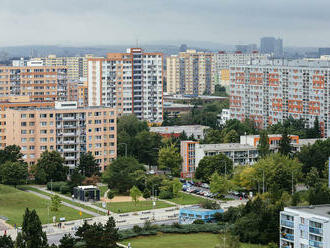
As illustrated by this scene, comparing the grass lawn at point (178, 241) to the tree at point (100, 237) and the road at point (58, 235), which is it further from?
the road at point (58, 235)

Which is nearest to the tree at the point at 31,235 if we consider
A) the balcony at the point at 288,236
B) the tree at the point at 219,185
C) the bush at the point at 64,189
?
the balcony at the point at 288,236

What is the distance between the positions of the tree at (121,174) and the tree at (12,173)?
714 centimetres

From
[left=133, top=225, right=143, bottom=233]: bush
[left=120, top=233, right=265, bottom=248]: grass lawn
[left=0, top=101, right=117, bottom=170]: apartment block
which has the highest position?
[left=0, top=101, right=117, bottom=170]: apartment block

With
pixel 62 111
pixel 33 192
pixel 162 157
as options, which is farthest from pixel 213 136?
pixel 33 192

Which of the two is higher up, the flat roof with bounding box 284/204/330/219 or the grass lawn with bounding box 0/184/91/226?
the flat roof with bounding box 284/204/330/219

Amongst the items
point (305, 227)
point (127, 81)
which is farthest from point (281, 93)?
point (305, 227)

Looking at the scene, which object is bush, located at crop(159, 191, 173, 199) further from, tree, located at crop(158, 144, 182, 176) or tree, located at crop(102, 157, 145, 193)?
tree, located at crop(158, 144, 182, 176)

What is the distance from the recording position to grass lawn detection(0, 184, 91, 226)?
59.2 meters

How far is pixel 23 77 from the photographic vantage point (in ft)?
352

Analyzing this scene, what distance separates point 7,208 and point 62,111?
17.4 meters

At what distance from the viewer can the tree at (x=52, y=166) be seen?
2869 inches

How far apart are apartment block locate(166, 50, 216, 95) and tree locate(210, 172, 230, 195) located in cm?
9749

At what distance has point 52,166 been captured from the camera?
239 feet

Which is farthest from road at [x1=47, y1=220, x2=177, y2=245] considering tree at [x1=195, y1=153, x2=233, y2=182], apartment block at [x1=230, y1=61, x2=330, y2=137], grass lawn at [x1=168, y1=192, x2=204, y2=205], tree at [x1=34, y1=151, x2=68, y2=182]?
apartment block at [x1=230, y1=61, x2=330, y2=137]
